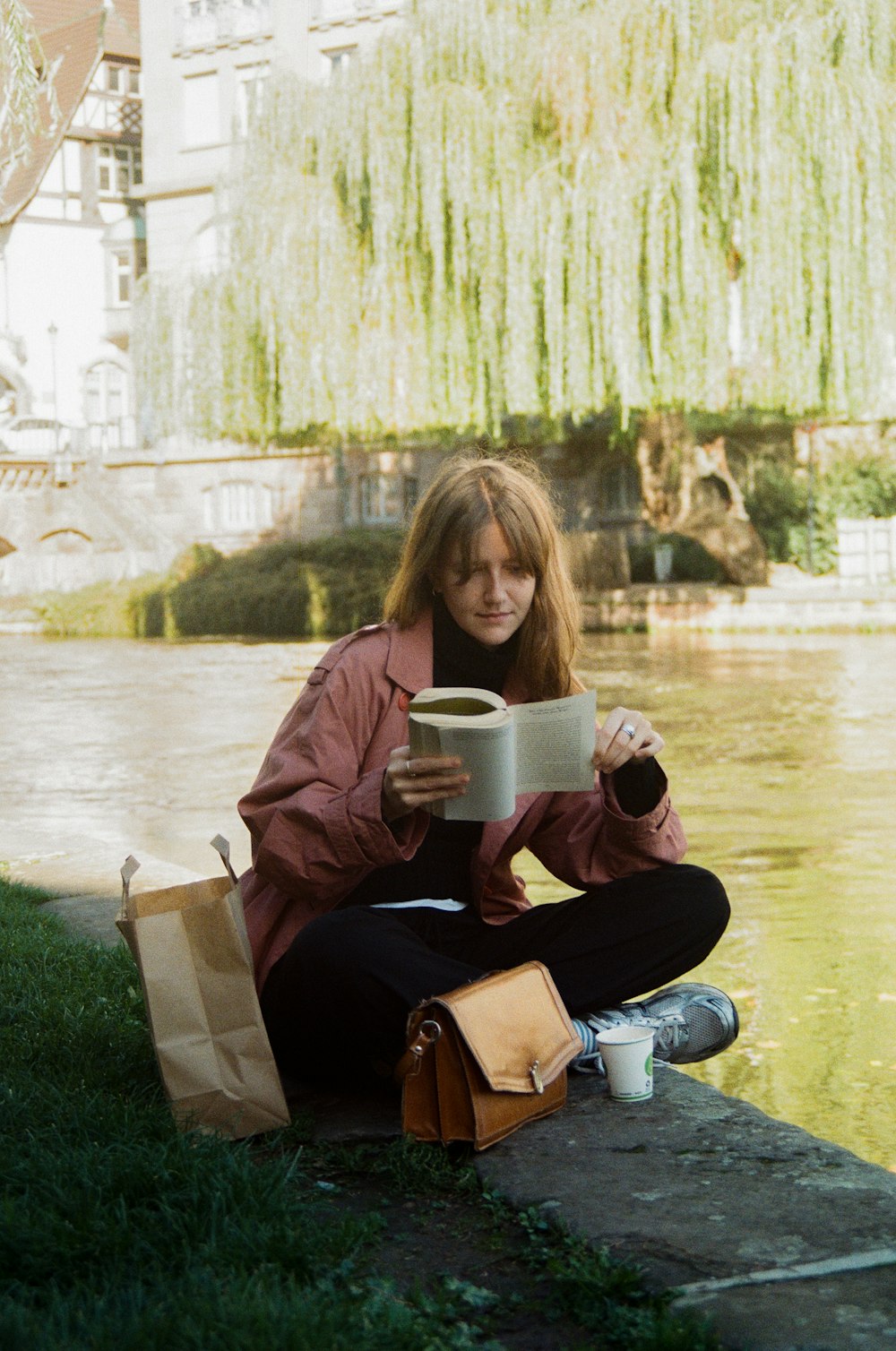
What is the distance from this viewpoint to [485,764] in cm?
282

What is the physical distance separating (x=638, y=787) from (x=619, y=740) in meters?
0.24

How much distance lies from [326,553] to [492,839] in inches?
917

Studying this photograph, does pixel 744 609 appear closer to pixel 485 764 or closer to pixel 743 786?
pixel 743 786

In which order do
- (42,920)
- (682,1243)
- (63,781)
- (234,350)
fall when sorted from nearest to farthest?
(682,1243) → (42,920) → (63,781) → (234,350)

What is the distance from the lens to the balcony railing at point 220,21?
1347 inches

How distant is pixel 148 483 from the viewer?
1335 inches

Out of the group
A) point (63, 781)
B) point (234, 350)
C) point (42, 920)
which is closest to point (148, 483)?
point (234, 350)

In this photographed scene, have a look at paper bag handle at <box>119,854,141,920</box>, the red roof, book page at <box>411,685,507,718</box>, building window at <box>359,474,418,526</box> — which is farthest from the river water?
the red roof

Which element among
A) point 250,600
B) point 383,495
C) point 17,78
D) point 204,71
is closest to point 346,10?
point 204,71

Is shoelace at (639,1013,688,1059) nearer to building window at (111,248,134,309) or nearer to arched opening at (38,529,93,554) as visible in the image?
arched opening at (38,529,93,554)

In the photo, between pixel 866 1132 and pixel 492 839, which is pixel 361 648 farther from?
pixel 866 1132

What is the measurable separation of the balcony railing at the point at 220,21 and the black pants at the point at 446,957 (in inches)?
1336

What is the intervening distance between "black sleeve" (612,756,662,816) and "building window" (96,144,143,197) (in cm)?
4335

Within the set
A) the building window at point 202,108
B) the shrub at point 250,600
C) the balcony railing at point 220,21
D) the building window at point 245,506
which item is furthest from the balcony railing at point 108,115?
the shrub at point 250,600
